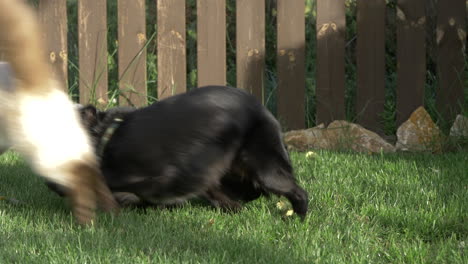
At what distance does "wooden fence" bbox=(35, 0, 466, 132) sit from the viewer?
212 inches

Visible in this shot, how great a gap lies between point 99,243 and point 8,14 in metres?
0.94

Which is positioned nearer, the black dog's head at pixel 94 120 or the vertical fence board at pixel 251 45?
the black dog's head at pixel 94 120

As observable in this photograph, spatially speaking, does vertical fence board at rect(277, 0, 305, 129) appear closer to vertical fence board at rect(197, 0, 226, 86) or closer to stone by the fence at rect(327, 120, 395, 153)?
stone by the fence at rect(327, 120, 395, 153)

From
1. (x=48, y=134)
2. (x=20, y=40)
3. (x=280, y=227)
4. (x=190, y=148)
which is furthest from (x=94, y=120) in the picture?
(x=280, y=227)

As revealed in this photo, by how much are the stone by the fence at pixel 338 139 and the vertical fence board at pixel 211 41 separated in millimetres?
687

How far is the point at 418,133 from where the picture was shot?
5195mm

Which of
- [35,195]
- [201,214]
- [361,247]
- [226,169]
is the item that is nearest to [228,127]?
[226,169]

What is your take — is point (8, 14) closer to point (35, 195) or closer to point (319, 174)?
point (35, 195)

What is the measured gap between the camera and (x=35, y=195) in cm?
395

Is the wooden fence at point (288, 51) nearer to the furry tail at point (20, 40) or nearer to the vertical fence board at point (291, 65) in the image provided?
the vertical fence board at point (291, 65)

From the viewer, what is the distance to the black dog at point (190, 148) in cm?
350

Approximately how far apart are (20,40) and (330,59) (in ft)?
9.98

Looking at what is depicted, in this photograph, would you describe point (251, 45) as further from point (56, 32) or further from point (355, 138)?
point (56, 32)

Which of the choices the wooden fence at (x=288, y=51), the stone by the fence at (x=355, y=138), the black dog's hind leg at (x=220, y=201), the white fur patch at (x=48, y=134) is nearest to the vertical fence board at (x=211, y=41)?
the wooden fence at (x=288, y=51)
